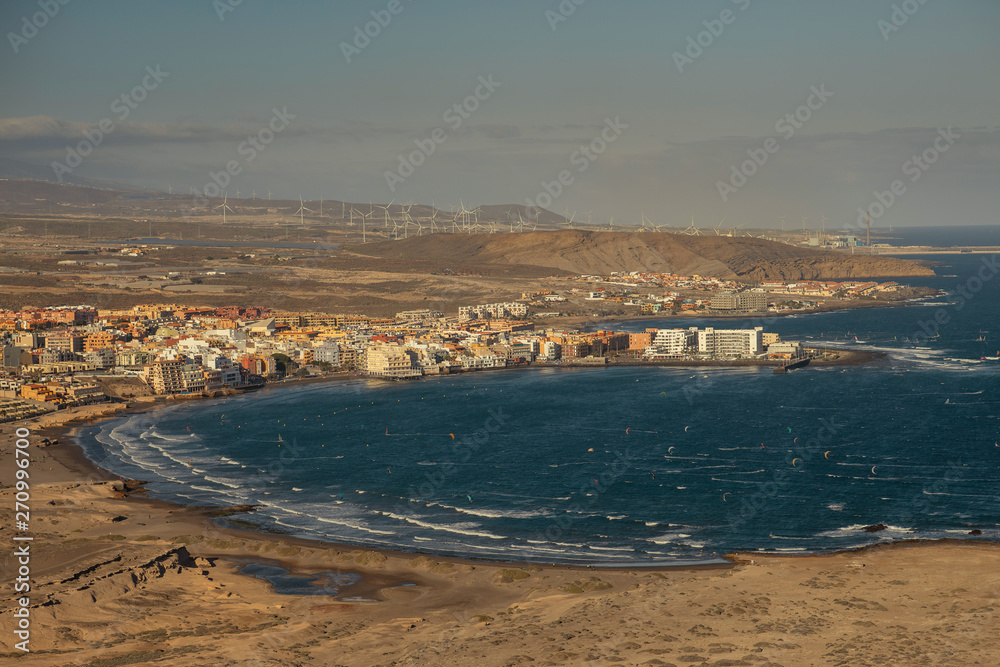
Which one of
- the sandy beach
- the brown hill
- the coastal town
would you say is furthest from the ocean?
the brown hill

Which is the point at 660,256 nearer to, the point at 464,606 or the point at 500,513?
the point at 500,513

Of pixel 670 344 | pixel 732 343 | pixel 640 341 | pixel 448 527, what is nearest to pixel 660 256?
pixel 640 341

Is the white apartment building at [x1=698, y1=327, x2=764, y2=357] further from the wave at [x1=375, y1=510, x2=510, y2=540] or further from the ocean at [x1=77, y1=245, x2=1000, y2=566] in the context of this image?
the wave at [x1=375, y1=510, x2=510, y2=540]

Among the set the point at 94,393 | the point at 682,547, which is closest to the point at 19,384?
the point at 94,393

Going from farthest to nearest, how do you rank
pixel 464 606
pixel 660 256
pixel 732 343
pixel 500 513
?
pixel 660 256 < pixel 732 343 < pixel 500 513 < pixel 464 606

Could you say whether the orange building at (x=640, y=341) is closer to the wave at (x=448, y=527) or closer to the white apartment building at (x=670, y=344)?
the white apartment building at (x=670, y=344)
